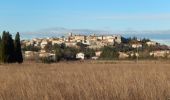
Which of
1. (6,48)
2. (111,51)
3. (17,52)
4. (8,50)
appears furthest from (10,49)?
(111,51)

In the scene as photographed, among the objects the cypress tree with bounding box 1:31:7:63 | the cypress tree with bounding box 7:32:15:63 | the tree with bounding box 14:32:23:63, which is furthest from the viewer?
the tree with bounding box 14:32:23:63

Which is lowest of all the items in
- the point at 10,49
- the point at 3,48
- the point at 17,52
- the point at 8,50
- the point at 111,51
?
the point at 111,51

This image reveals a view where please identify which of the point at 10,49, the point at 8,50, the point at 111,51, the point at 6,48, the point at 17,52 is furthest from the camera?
the point at 111,51

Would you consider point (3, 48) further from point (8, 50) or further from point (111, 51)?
point (111, 51)

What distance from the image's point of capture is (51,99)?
7668 mm

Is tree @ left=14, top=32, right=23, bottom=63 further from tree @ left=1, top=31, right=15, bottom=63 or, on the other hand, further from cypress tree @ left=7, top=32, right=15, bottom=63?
tree @ left=1, top=31, right=15, bottom=63

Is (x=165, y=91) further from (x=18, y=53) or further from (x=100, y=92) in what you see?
(x=18, y=53)

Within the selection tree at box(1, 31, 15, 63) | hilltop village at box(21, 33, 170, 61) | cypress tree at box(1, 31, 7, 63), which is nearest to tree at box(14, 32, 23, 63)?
tree at box(1, 31, 15, 63)

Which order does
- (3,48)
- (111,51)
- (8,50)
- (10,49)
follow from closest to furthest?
1. (3,48)
2. (8,50)
3. (10,49)
4. (111,51)

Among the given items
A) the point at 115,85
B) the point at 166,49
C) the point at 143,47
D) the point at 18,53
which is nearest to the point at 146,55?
the point at 166,49

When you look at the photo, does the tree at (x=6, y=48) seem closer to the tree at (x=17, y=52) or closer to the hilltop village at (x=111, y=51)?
the tree at (x=17, y=52)

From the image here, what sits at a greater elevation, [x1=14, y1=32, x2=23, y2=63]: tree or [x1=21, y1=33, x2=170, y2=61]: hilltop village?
[x1=14, y1=32, x2=23, y2=63]: tree

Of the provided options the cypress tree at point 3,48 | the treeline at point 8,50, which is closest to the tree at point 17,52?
the treeline at point 8,50

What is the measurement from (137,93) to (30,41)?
5510 inches
